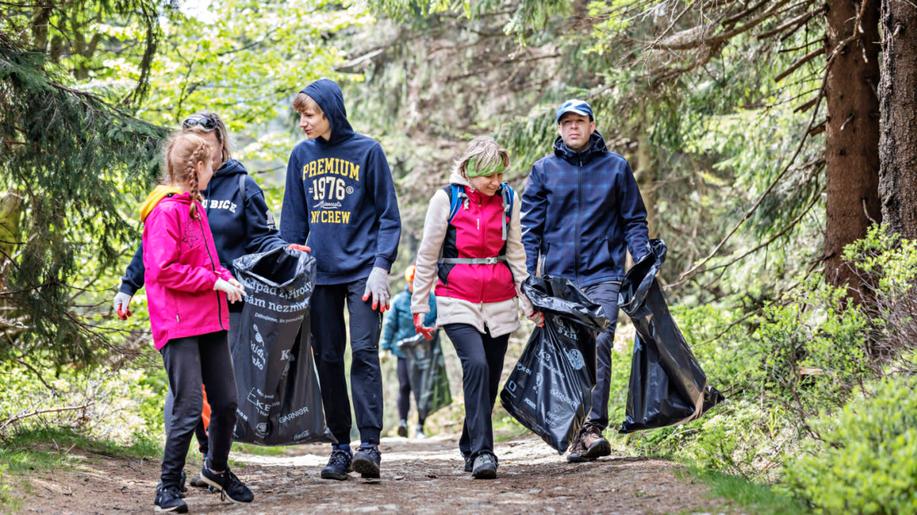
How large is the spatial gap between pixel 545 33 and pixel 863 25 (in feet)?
29.0

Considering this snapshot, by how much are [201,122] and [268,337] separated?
4.21 feet

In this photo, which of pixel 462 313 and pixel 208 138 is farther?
pixel 462 313

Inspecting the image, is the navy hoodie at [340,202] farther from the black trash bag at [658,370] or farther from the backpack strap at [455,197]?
the black trash bag at [658,370]

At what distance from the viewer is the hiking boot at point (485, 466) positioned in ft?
19.6

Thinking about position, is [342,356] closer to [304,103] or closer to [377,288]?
[377,288]

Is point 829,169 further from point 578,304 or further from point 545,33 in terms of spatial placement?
point 545,33

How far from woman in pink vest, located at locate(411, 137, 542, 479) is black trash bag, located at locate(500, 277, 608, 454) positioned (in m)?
0.19

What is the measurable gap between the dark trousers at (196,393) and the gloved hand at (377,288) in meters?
1.05

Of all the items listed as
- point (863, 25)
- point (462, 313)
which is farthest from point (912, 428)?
point (863, 25)

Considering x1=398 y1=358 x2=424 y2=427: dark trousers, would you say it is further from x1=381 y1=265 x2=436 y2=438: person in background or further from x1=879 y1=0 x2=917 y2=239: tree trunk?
x1=879 y1=0 x2=917 y2=239: tree trunk

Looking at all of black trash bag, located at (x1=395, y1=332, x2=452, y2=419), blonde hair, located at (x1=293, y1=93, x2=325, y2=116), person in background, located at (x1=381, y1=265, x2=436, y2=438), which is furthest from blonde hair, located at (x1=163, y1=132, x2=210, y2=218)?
black trash bag, located at (x1=395, y1=332, x2=452, y2=419)

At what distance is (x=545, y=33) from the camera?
1571 centimetres

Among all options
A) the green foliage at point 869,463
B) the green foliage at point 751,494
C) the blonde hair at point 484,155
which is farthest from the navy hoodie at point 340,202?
the green foliage at point 869,463

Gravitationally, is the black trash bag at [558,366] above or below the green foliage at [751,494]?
above
